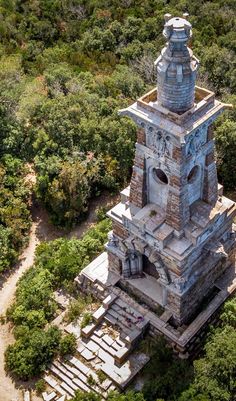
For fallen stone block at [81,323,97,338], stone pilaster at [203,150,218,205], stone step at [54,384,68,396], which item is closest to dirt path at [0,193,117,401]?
stone step at [54,384,68,396]

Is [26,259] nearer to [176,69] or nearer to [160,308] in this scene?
[160,308]

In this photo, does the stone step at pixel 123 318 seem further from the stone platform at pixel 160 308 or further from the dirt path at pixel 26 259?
the dirt path at pixel 26 259

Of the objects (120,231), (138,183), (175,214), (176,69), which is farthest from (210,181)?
(176,69)

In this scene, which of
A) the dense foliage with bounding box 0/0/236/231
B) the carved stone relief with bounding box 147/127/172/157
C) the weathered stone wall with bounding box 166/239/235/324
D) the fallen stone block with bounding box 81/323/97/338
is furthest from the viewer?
the dense foliage with bounding box 0/0/236/231

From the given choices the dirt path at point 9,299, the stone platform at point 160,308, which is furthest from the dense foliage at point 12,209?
the stone platform at point 160,308

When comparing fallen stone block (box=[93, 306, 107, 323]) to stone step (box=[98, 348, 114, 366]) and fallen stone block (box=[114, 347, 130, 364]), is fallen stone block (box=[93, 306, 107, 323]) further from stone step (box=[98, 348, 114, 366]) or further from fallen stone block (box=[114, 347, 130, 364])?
fallen stone block (box=[114, 347, 130, 364])
